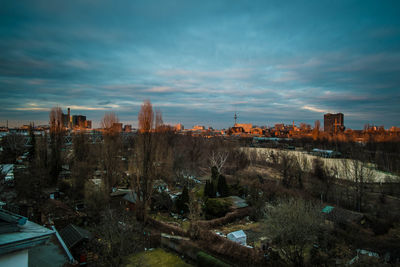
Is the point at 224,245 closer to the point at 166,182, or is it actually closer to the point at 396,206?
the point at 166,182

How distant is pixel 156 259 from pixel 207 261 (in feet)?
10.6

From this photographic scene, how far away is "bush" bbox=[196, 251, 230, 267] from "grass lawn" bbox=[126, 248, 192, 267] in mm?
1002

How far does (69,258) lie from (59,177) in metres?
20.5

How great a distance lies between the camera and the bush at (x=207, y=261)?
33.5ft

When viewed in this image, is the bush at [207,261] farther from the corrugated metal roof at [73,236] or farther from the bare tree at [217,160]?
the bare tree at [217,160]

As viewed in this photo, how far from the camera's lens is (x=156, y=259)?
1205 centimetres

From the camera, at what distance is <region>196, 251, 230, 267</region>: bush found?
1020cm

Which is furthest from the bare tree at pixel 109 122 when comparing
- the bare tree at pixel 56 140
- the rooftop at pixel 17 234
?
the rooftop at pixel 17 234

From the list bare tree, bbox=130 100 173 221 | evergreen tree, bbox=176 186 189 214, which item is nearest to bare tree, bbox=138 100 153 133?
bare tree, bbox=130 100 173 221

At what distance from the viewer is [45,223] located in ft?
47.8

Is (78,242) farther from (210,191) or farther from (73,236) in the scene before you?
(210,191)

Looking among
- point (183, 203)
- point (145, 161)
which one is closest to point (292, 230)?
point (183, 203)

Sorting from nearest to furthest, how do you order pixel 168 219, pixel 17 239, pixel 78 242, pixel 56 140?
pixel 17 239 → pixel 78 242 → pixel 168 219 → pixel 56 140

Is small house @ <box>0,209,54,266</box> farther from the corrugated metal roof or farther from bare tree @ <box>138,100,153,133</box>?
bare tree @ <box>138,100,153,133</box>
